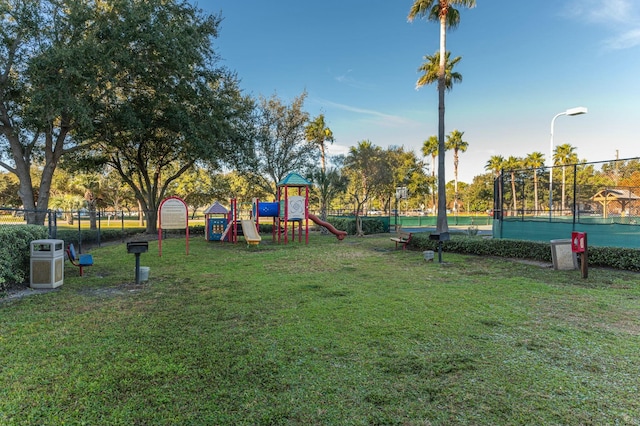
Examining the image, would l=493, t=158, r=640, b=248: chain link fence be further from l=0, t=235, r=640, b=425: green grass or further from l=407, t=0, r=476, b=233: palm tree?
l=0, t=235, r=640, b=425: green grass

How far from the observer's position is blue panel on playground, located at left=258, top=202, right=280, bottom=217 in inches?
612

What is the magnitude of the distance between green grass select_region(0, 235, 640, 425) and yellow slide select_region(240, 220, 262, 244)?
22.6 feet

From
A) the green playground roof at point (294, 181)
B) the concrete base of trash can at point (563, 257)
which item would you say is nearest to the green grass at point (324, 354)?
the concrete base of trash can at point (563, 257)

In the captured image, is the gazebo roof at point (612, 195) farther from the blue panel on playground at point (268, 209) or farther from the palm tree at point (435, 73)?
the blue panel on playground at point (268, 209)

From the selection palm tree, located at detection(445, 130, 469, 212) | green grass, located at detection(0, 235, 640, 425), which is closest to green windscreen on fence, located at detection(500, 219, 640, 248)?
green grass, located at detection(0, 235, 640, 425)

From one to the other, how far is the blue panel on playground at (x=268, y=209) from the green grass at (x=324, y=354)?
945cm

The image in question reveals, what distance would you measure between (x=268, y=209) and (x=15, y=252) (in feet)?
34.3

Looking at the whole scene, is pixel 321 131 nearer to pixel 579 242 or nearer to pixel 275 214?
pixel 275 214

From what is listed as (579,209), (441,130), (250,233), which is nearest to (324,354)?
(250,233)

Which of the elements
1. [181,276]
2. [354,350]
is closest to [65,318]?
[181,276]

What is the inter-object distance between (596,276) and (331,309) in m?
5.83

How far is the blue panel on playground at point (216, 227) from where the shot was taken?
15664 millimetres

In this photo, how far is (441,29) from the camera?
1367cm

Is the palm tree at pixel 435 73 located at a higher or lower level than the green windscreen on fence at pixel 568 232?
higher
